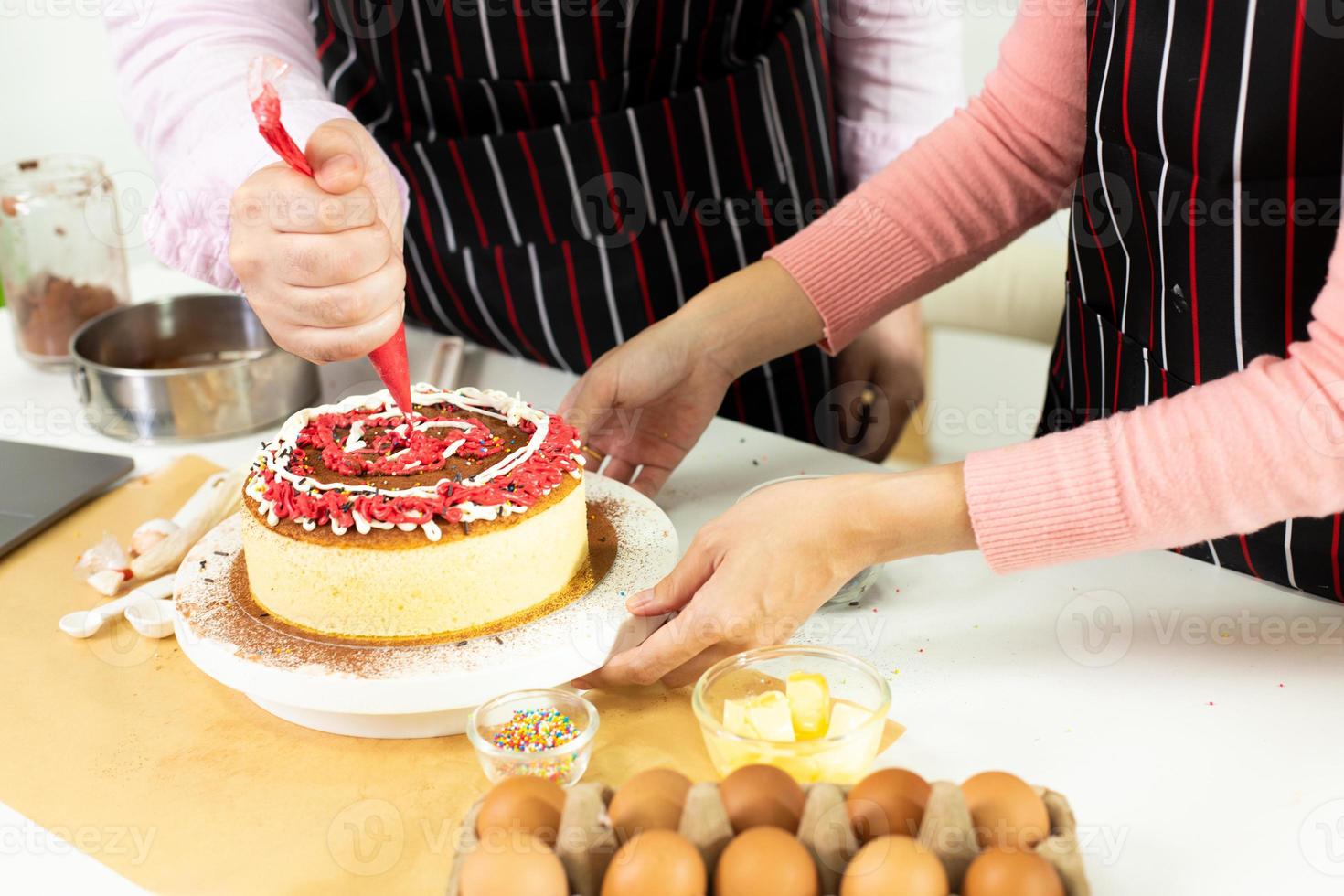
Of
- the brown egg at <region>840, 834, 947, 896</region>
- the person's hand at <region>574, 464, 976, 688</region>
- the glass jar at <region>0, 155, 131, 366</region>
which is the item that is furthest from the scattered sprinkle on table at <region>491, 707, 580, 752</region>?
the glass jar at <region>0, 155, 131, 366</region>

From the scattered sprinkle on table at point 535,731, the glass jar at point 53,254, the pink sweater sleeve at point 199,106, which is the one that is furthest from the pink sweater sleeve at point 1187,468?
the glass jar at point 53,254

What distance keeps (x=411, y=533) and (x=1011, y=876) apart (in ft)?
2.07

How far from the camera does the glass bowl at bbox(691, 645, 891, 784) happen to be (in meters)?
0.93

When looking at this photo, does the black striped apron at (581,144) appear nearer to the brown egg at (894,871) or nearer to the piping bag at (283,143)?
the piping bag at (283,143)

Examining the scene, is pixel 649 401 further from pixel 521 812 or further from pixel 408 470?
pixel 521 812

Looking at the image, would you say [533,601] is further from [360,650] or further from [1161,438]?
[1161,438]

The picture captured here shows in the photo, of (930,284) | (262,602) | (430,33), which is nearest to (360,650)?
(262,602)

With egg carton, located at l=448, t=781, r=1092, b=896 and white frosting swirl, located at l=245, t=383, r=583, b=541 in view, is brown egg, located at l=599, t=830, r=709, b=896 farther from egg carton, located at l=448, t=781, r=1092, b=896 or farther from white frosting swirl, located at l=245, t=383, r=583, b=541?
white frosting swirl, located at l=245, t=383, r=583, b=541

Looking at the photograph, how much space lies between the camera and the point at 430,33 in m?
1.75

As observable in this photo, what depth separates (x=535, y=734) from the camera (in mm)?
1014

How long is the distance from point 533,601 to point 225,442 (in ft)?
2.41

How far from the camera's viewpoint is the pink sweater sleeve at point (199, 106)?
56.5 inches

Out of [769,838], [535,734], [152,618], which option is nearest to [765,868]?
[769,838]

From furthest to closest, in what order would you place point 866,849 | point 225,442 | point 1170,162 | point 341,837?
point 225,442
point 1170,162
point 341,837
point 866,849
